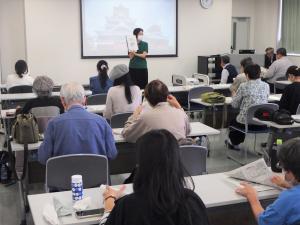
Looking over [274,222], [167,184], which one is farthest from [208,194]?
[167,184]

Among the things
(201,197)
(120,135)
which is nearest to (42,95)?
(120,135)

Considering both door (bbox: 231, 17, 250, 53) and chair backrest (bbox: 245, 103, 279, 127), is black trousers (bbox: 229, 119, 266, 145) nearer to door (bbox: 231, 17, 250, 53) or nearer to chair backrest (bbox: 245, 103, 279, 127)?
chair backrest (bbox: 245, 103, 279, 127)

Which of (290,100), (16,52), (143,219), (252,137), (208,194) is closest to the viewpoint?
(143,219)

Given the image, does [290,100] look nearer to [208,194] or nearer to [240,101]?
[240,101]

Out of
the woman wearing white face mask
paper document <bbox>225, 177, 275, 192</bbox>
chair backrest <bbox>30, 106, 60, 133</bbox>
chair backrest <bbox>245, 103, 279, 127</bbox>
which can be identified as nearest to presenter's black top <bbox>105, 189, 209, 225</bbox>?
paper document <bbox>225, 177, 275, 192</bbox>

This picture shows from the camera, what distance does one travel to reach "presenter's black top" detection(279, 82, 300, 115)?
5.21 meters

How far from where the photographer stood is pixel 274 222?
6.40 feet

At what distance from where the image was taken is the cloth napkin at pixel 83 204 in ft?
6.92

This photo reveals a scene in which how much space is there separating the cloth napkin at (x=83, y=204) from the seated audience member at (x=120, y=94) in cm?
252

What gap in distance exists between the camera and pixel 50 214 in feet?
6.77

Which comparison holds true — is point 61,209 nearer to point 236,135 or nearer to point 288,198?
point 288,198

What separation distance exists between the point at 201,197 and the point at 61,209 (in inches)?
29.6

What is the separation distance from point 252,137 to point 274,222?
15.7 feet

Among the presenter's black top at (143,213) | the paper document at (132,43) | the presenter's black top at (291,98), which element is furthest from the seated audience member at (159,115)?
the paper document at (132,43)
